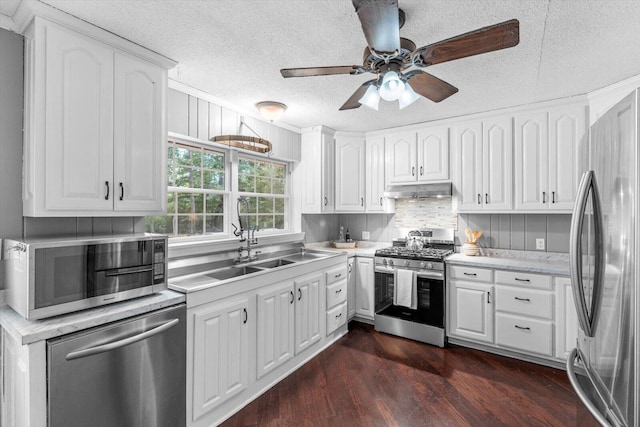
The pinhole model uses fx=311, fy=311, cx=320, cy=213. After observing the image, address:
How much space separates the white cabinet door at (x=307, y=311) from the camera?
2.81 meters

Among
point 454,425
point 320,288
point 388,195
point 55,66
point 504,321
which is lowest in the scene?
point 454,425

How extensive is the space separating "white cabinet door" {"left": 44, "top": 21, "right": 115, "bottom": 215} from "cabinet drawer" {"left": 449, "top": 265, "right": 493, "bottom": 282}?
3048mm

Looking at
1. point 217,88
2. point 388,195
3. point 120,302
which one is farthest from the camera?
point 388,195

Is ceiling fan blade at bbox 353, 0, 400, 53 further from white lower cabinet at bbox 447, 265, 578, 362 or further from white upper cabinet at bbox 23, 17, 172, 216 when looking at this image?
white lower cabinet at bbox 447, 265, 578, 362

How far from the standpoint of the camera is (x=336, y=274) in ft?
11.1

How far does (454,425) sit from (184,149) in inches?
117

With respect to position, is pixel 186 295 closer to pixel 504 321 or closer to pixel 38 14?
pixel 38 14

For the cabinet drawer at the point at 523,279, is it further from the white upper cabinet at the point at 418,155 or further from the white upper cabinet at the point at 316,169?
the white upper cabinet at the point at 316,169

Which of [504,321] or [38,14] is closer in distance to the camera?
[38,14]

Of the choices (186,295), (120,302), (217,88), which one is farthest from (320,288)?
(217,88)

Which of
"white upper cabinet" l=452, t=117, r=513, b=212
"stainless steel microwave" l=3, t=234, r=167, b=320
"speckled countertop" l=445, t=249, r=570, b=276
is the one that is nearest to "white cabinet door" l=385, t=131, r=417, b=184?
"white upper cabinet" l=452, t=117, r=513, b=212

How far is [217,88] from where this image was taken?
8.72ft

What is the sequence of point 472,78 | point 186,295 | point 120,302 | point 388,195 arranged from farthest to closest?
1. point 388,195
2. point 472,78
3. point 186,295
4. point 120,302

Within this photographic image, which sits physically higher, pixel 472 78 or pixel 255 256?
pixel 472 78
